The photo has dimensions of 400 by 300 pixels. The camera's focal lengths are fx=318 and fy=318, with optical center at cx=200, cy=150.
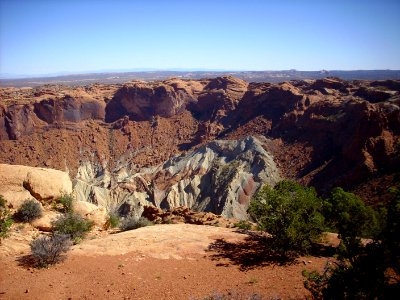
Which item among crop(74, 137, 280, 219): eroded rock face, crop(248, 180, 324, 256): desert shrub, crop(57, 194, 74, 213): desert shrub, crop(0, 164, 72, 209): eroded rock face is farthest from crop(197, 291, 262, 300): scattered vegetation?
crop(74, 137, 280, 219): eroded rock face

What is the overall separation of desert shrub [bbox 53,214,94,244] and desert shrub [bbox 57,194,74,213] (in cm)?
272

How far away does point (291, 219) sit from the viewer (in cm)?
1617

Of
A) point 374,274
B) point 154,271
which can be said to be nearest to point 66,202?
point 154,271

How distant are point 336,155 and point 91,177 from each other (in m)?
50.0

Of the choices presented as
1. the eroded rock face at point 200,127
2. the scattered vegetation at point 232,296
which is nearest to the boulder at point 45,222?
the scattered vegetation at point 232,296

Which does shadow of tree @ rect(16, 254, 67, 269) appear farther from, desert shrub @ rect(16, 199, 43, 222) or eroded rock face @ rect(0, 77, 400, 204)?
eroded rock face @ rect(0, 77, 400, 204)

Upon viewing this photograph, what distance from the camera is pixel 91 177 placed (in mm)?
70188

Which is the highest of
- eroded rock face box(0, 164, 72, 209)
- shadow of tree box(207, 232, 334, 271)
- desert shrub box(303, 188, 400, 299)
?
desert shrub box(303, 188, 400, 299)

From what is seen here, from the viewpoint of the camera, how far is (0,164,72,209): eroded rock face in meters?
21.8

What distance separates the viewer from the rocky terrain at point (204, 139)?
1964 inches

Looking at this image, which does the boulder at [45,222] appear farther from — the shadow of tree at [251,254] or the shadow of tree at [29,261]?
the shadow of tree at [251,254]

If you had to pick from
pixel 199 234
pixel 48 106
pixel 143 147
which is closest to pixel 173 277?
pixel 199 234

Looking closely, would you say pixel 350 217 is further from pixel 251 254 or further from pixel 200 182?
pixel 200 182

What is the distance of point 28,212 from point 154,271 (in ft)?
35.4
